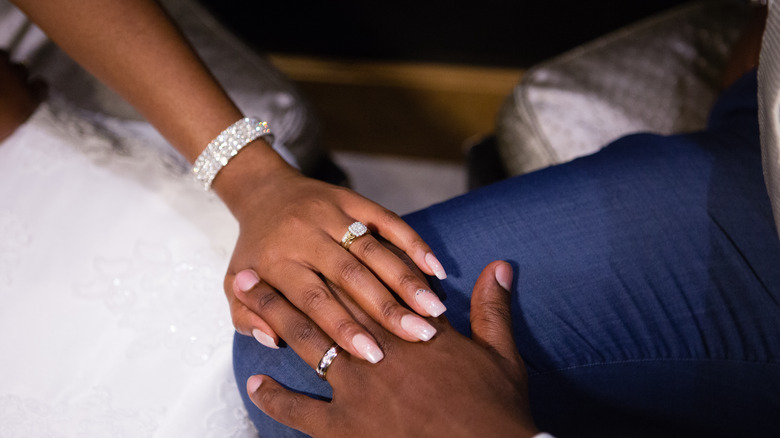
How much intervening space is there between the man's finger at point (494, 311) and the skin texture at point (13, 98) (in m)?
0.63

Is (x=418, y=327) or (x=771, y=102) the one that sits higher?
(x=771, y=102)

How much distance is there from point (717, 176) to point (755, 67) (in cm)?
17

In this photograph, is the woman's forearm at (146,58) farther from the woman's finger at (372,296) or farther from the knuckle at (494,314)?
the knuckle at (494,314)

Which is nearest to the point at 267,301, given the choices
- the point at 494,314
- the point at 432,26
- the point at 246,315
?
the point at 246,315

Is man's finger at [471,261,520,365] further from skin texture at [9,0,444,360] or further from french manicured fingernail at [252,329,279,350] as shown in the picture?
french manicured fingernail at [252,329,279,350]

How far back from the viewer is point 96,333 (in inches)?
23.4

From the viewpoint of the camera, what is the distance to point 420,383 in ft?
1.60

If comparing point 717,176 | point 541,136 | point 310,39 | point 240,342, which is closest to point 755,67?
point 717,176

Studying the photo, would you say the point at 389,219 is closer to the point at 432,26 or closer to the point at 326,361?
the point at 326,361

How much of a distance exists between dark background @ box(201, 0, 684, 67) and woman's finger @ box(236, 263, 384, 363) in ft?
3.26

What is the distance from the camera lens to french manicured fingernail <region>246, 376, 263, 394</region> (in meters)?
0.56

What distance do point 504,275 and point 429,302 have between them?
9 cm

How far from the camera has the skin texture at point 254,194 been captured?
0.55 m

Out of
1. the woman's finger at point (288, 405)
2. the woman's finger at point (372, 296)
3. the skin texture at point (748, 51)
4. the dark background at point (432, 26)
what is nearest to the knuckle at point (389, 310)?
the woman's finger at point (372, 296)
